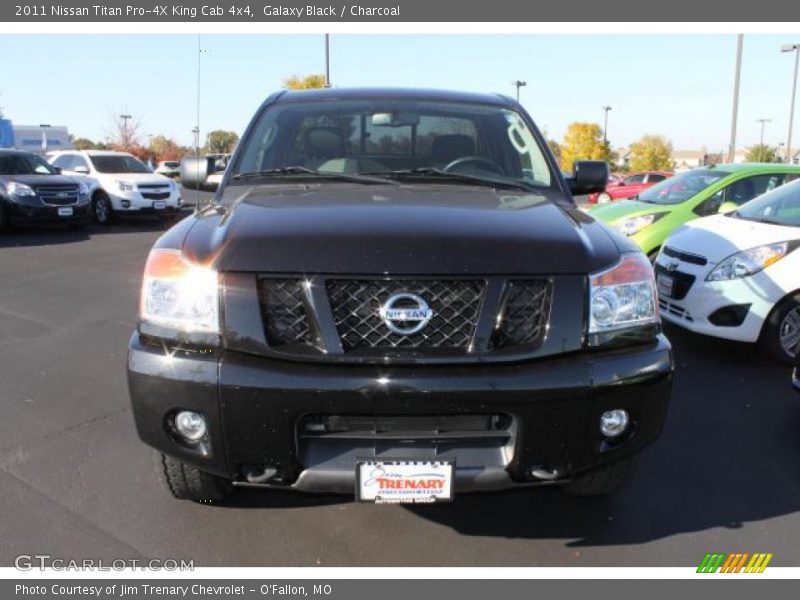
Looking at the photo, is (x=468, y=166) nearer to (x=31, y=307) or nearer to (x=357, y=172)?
(x=357, y=172)

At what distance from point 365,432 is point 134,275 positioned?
737 cm

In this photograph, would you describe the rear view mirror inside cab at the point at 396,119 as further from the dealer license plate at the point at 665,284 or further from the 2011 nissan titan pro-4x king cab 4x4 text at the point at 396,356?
the dealer license plate at the point at 665,284

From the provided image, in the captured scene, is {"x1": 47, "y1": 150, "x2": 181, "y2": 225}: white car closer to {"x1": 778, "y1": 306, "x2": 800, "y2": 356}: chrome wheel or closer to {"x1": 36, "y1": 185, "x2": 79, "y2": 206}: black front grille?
{"x1": 36, "y1": 185, "x2": 79, "y2": 206}: black front grille

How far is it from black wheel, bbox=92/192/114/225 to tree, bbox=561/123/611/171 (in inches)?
2241

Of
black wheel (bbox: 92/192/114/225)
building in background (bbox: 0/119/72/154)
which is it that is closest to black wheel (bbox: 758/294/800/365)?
black wheel (bbox: 92/192/114/225)

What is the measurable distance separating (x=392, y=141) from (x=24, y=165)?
12.9m

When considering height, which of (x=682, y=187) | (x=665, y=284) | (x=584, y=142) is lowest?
(x=665, y=284)

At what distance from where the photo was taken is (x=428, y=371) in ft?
7.52

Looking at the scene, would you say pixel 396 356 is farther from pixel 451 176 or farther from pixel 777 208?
pixel 777 208

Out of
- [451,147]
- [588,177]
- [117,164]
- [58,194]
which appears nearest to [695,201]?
[588,177]

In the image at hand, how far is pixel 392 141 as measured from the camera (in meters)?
3.83

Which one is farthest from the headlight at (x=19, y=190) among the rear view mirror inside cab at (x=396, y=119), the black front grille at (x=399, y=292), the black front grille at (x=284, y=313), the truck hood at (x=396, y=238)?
the black front grille at (x=399, y=292)

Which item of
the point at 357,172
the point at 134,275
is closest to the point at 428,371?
the point at 357,172

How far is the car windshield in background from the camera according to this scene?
15.6 meters
